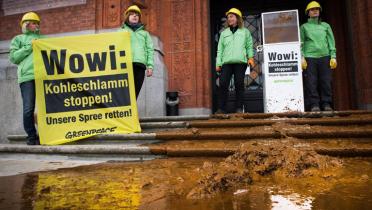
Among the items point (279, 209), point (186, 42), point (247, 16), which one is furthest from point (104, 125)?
point (247, 16)

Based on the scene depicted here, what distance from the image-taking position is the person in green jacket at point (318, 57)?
5.29m

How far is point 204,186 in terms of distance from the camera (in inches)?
72.5

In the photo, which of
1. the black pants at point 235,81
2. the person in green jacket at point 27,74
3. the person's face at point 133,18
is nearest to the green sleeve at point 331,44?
the black pants at point 235,81

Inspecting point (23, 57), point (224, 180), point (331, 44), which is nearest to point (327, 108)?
point (331, 44)

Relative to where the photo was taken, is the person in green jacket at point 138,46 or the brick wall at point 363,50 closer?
the person in green jacket at point 138,46

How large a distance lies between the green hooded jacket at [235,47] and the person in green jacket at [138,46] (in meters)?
1.46

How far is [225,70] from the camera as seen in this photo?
5543mm

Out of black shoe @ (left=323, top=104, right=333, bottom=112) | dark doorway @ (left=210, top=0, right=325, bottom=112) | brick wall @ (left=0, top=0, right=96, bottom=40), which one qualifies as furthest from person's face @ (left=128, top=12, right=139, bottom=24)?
dark doorway @ (left=210, top=0, right=325, bottom=112)

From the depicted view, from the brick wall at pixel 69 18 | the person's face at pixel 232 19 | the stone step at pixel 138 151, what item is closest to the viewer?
the stone step at pixel 138 151

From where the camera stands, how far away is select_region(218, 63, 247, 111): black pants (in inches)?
214

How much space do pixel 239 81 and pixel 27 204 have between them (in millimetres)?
4277

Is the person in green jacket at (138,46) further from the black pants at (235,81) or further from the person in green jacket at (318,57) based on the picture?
the person in green jacket at (318,57)

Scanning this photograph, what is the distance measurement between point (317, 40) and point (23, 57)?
484 centimetres

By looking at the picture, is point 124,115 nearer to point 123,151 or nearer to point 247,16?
A: point 123,151
